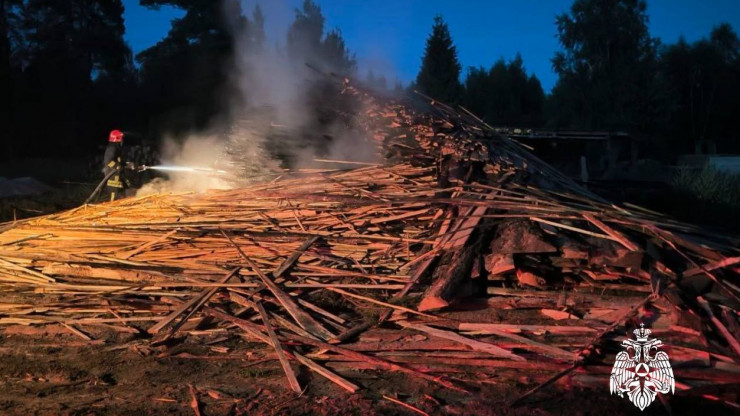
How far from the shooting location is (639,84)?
95.5ft

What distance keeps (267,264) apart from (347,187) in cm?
146

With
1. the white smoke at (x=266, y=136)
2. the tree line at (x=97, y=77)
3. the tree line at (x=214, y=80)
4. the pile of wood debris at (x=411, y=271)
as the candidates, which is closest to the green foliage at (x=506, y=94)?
the tree line at (x=214, y=80)

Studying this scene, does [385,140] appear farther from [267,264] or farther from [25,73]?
[25,73]

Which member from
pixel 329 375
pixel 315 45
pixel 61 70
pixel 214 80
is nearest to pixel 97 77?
pixel 61 70

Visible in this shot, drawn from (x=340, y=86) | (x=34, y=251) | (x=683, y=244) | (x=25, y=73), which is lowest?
(x=34, y=251)

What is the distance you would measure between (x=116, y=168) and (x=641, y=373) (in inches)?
353

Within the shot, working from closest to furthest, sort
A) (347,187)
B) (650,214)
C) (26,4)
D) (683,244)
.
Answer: (683,244), (650,214), (347,187), (26,4)

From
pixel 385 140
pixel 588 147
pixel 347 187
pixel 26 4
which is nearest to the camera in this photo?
pixel 347 187

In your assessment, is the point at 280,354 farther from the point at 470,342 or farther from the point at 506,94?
the point at 506,94

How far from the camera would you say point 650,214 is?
577cm

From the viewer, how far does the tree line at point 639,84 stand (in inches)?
1144

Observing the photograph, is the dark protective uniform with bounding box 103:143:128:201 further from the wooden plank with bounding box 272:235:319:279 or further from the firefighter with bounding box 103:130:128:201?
the wooden plank with bounding box 272:235:319:279

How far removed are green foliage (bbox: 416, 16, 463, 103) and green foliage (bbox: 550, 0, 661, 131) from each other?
8.60m

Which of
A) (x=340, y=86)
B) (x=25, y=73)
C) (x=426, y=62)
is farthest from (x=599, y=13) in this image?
(x=25, y=73)
